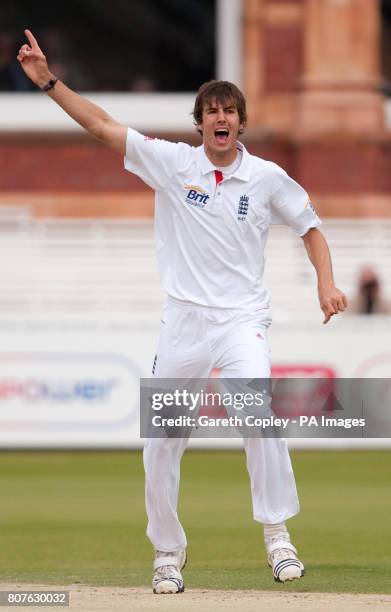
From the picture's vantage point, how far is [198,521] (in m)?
11.6

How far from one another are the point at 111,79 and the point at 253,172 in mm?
18074

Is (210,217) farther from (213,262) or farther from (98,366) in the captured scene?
(98,366)

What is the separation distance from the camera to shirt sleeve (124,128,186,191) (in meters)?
7.49

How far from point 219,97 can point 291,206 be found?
57 cm

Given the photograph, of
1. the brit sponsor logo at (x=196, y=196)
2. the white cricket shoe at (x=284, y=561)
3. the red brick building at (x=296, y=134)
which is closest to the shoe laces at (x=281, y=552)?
the white cricket shoe at (x=284, y=561)

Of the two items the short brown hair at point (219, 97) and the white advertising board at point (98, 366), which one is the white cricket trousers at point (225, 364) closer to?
the short brown hair at point (219, 97)

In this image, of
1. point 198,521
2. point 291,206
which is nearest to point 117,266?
point 198,521

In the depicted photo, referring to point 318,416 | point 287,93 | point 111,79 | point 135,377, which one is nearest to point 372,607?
point 318,416

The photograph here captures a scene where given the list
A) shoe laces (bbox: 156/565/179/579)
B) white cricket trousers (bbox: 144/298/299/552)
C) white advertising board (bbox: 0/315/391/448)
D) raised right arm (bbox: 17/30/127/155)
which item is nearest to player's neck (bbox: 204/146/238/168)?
raised right arm (bbox: 17/30/127/155)

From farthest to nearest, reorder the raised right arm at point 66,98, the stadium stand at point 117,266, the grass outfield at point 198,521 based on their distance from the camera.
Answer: the stadium stand at point 117,266 < the grass outfield at point 198,521 < the raised right arm at point 66,98

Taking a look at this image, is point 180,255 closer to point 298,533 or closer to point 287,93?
point 298,533

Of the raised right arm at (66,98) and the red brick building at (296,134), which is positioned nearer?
the raised right arm at (66,98)

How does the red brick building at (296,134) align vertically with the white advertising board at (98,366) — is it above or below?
above

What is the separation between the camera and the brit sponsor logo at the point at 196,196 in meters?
7.41
